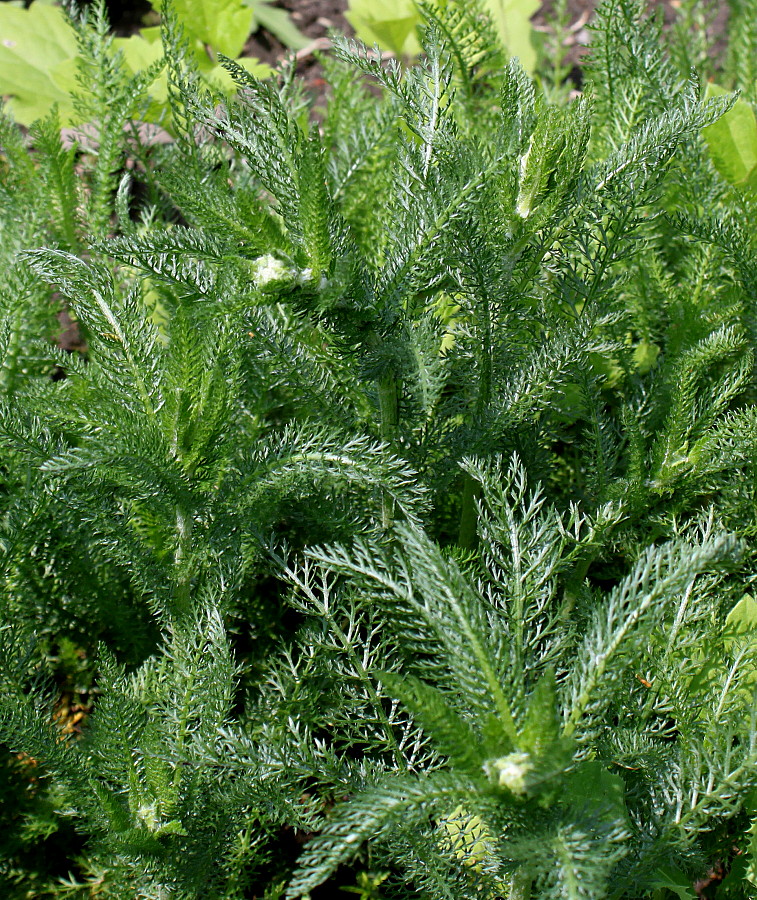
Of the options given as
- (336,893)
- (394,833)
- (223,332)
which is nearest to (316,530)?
(223,332)

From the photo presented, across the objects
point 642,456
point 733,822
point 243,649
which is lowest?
point 733,822

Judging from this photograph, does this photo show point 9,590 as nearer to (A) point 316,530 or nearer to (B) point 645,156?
(A) point 316,530

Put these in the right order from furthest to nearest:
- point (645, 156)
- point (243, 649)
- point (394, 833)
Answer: point (243, 649) → point (645, 156) → point (394, 833)

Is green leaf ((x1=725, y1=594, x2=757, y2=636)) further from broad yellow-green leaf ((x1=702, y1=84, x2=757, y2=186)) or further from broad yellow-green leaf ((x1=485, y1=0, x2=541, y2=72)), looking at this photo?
broad yellow-green leaf ((x1=485, y1=0, x2=541, y2=72))

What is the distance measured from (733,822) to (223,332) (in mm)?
1033

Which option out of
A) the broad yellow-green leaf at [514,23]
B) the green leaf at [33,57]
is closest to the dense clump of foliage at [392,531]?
the broad yellow-green leaf at [514,23]

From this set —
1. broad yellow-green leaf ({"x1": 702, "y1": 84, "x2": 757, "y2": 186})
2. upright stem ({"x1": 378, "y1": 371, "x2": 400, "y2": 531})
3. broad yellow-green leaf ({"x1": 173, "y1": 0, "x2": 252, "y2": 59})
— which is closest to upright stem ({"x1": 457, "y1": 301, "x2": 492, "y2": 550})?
upright stem ({"x1": 378, "y1": 371, "x2": 400, "y2": 531})

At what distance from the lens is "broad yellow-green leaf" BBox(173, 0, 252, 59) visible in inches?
73.7

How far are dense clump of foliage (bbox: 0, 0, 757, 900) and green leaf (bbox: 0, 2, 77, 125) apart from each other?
0.90 m

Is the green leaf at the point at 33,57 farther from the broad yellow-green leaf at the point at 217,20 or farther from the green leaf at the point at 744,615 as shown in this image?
the green leaf at the point at 744,615

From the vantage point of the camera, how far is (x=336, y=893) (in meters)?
1.23

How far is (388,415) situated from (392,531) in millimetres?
184

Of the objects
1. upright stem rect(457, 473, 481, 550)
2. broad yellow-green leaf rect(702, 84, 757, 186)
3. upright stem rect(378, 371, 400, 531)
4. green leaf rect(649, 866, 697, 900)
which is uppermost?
broad yellow-green leaf rect(702, 84, 757, 186)

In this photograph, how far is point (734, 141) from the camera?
1404 millimetres
